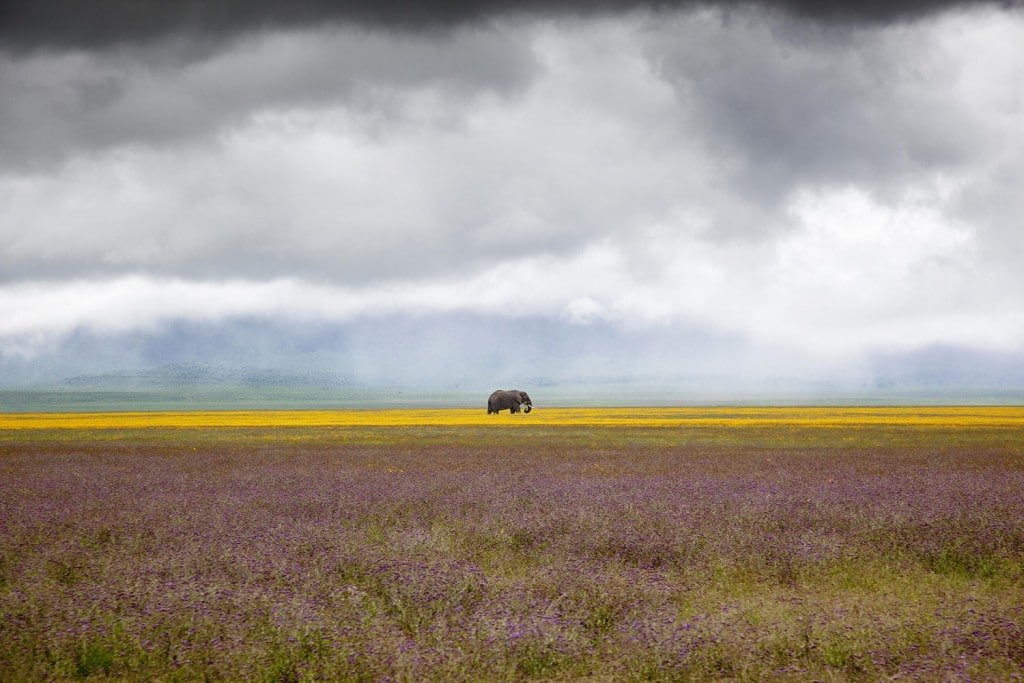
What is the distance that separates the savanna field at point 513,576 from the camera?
20.1 ft

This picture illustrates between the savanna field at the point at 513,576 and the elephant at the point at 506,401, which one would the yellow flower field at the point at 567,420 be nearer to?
the elephant at the point at 506,401

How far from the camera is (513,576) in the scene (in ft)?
29.3

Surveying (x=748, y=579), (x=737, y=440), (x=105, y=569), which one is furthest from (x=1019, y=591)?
(x=737, y=440)

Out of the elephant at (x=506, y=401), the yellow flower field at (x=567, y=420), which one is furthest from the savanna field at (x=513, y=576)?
the elephant at (x=506, y=401)

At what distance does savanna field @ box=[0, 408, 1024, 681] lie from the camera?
614 cm

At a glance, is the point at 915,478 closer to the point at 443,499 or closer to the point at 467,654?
the point at 443,499

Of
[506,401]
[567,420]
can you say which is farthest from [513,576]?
[506,401]

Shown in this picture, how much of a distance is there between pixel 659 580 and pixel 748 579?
125 cm

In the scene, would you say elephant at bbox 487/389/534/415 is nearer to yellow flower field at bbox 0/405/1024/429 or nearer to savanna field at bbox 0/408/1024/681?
yellow flower field at bbox 0/405/1024/429

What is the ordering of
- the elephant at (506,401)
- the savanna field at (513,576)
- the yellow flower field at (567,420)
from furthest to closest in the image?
the elephant at (506,401)
the yellow flower field at (567,420)
the savanna field at (513,576)

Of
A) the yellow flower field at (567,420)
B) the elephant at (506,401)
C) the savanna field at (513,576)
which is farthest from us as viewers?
the elephant at (506,401)

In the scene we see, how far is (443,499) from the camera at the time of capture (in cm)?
1463

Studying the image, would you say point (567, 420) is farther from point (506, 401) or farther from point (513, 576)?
point (513, 576)

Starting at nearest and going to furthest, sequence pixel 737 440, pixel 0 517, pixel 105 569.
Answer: pixel 105 569, pixel 0 517, pixel 737 440
